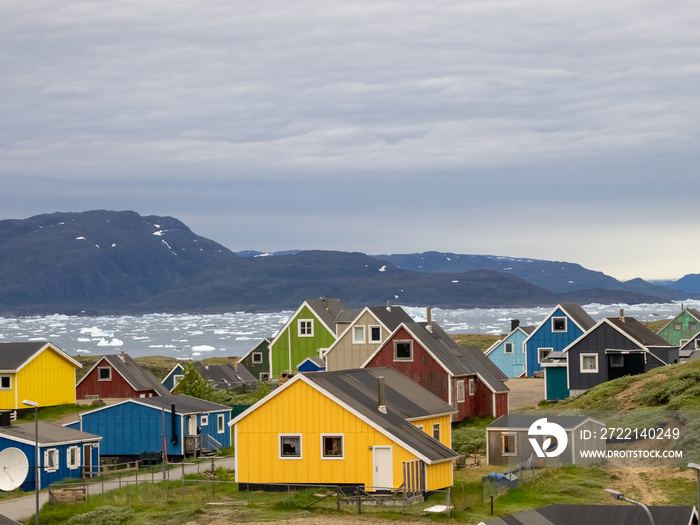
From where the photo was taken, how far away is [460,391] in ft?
196

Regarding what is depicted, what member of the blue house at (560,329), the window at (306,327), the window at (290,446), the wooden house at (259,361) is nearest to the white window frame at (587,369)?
the blue house at (560,329)

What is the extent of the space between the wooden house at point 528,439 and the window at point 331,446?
300 inches

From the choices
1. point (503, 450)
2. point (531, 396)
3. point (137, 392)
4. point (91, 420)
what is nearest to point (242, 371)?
point (137, 392)

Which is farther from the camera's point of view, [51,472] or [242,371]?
[242,371]

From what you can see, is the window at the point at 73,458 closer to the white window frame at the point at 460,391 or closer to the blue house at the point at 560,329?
the white window frame at the point at 460,391

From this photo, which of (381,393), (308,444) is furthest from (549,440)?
(308,444)

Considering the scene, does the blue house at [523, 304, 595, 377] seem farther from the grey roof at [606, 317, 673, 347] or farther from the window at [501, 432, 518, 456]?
the window at [501, 432, 518, 456]

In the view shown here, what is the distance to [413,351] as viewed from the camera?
198ft

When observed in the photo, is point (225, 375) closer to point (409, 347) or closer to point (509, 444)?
point (409, 347)

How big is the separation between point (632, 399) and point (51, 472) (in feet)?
88.4

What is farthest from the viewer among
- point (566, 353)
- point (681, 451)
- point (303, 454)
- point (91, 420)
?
point (566, 353)

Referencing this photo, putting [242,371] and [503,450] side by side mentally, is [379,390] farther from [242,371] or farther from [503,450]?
[242,371]

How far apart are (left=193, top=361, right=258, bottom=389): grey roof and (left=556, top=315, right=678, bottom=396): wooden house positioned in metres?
32.3

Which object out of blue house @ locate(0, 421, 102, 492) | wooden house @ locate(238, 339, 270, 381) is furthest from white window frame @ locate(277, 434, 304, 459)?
wooden house @ locate(238, 339, 270, 381)
